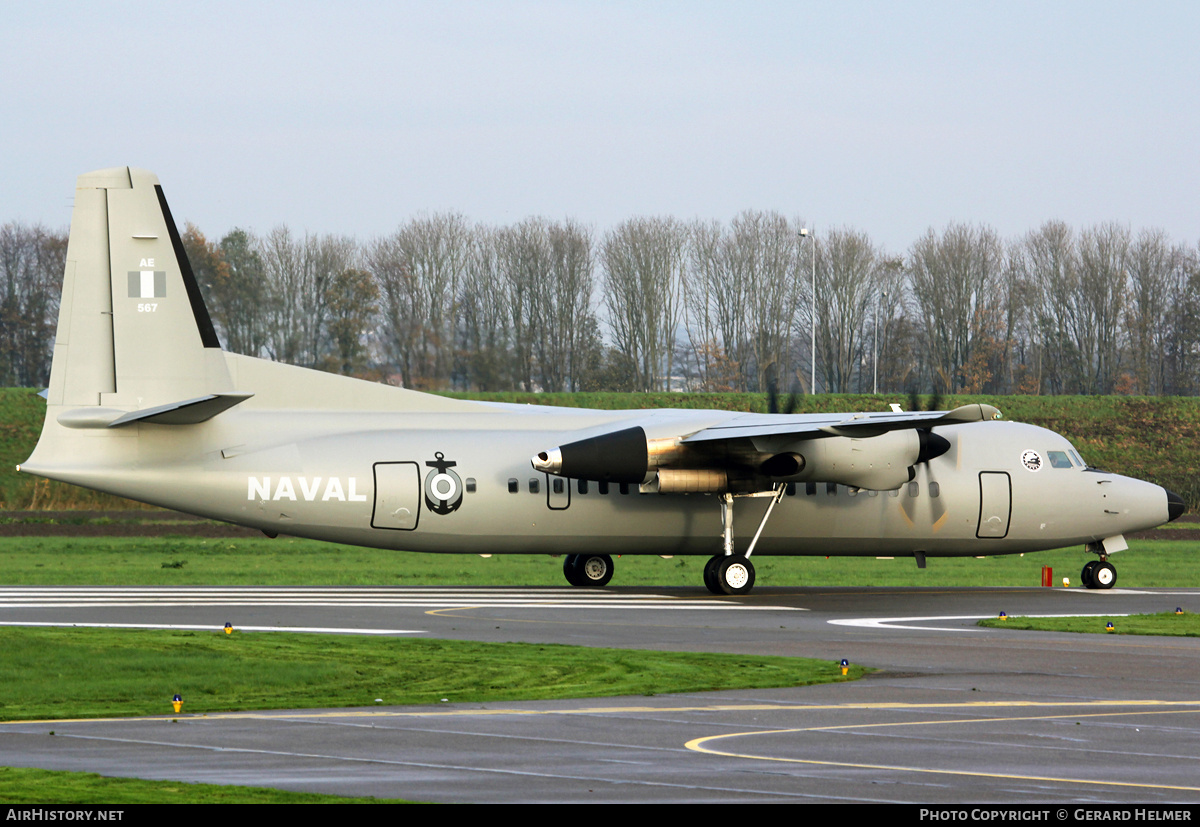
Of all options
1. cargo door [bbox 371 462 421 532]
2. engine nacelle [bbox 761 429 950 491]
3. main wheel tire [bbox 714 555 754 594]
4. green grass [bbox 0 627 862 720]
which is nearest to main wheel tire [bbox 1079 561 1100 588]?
engine nacelle [bbox 761 429 950 491]

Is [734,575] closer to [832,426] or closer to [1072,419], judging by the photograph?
[832,426]

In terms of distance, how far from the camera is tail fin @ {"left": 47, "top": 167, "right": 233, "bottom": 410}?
24.8 metres

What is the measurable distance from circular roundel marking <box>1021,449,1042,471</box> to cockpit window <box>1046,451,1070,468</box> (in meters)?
0.31

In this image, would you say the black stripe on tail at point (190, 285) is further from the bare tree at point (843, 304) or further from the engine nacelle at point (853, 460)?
the bare tree at point (843, 304)

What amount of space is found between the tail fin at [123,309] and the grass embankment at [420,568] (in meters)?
6.20

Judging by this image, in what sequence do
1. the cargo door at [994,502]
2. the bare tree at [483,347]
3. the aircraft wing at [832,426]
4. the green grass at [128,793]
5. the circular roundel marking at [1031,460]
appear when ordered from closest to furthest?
the green grass at [128,793]
the aircraft wing at [832,426]
the cargo door at [994,502]
the circular roundel marking at [1031,460]
the bare tree at [483,347]

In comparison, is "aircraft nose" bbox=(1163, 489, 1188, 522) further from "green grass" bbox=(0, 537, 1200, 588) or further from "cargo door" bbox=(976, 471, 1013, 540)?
"cargo door" bbox=(976, 471, 1013, 540)

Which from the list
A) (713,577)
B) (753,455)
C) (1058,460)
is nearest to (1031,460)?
(1058,460)

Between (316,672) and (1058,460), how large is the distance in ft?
63.9

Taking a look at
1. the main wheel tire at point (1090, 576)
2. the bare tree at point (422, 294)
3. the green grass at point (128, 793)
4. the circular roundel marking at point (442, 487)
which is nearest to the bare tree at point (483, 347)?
the bare tree at point (422, 294)

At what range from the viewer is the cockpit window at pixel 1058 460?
29.5 m
